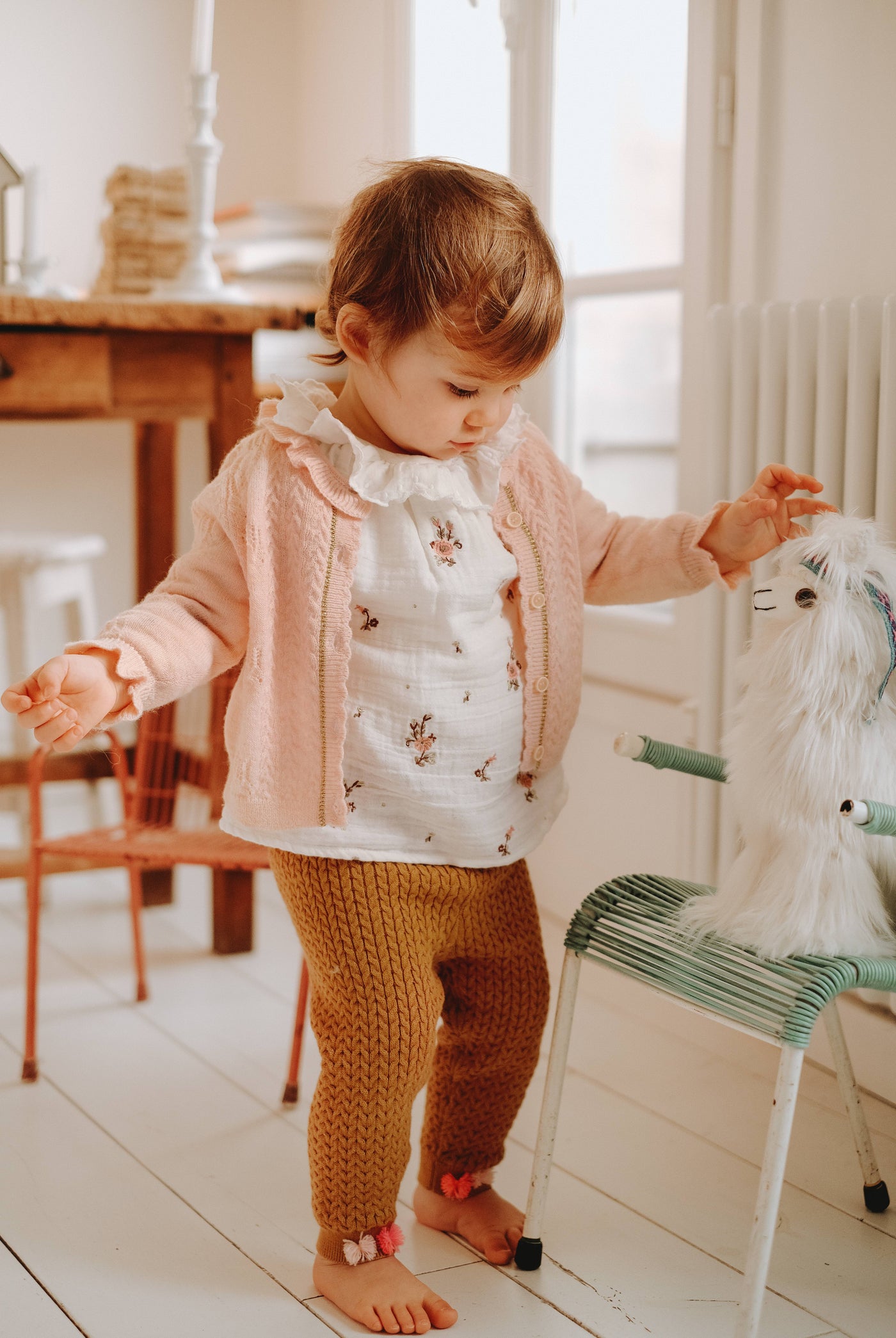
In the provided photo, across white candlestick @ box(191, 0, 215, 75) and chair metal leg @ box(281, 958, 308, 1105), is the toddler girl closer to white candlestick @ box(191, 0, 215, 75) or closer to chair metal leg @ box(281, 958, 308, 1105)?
chair metal leg @ box(281, 958, 308, 1105)

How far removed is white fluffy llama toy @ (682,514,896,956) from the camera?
102cm

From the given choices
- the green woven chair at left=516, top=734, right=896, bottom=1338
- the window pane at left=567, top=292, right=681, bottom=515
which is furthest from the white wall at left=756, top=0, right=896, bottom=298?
the window pane at left=567, top=292, right=681, bottom=515

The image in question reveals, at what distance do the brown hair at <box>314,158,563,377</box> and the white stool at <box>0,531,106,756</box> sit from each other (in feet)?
3.97

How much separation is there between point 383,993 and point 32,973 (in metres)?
0.65

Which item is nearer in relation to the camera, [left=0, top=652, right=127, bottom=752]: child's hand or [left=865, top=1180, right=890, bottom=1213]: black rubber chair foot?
[left=0, top=652, right=127, bottom=752]: child's hand

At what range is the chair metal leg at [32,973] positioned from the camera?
1.55m

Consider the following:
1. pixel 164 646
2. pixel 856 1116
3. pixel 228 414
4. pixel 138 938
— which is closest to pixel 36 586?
pixel 228 414

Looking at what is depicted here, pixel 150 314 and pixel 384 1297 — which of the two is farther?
pixel 150 314

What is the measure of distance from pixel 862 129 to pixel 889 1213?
1.07 meters

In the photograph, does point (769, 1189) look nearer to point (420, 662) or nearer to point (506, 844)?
point (506, 844)

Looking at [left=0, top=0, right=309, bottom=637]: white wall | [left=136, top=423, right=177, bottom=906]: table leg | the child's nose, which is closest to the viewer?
the child's nose

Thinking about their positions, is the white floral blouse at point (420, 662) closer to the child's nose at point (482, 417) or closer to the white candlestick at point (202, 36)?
the child's nose at point (482, 417)

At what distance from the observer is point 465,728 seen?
1.13 meters

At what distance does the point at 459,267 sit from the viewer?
1006 mm
